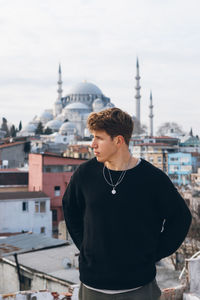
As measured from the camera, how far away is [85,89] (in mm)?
84000

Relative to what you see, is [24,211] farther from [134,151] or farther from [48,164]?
[134,151]

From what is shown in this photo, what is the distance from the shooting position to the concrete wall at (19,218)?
55.9ft

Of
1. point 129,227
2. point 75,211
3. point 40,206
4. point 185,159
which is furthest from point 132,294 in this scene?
point 185,159

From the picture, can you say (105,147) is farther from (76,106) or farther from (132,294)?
(76,106)

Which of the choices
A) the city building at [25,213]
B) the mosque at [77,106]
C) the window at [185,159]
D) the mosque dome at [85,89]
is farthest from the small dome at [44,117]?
the city building at [25,213]

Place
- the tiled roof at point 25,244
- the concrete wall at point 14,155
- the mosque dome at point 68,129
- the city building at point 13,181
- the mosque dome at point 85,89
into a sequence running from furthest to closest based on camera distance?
the mosque dome at point 85,89
the mosque dome at point 68,129
the concrete wall at point 14,155
the city building at point 13,181
the tiled roof at point 25,244

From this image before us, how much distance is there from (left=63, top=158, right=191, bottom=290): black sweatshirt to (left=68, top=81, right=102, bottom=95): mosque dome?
8158 centimetres

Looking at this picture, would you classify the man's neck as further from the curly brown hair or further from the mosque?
the mosque

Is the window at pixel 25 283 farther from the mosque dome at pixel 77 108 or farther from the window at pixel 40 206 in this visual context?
the mosque dome at pixel 77 108

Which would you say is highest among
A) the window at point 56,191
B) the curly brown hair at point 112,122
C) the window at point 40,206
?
the curly brown hair at point 112,122

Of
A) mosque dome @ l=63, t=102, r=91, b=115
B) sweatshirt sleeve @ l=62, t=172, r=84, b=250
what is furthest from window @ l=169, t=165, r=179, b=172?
mosque dome @ l=63, t=102, r=91, b=115

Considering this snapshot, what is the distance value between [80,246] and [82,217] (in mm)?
165

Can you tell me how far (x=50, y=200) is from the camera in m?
19.5

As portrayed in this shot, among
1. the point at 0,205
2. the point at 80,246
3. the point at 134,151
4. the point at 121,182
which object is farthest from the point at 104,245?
the point at 134,151
